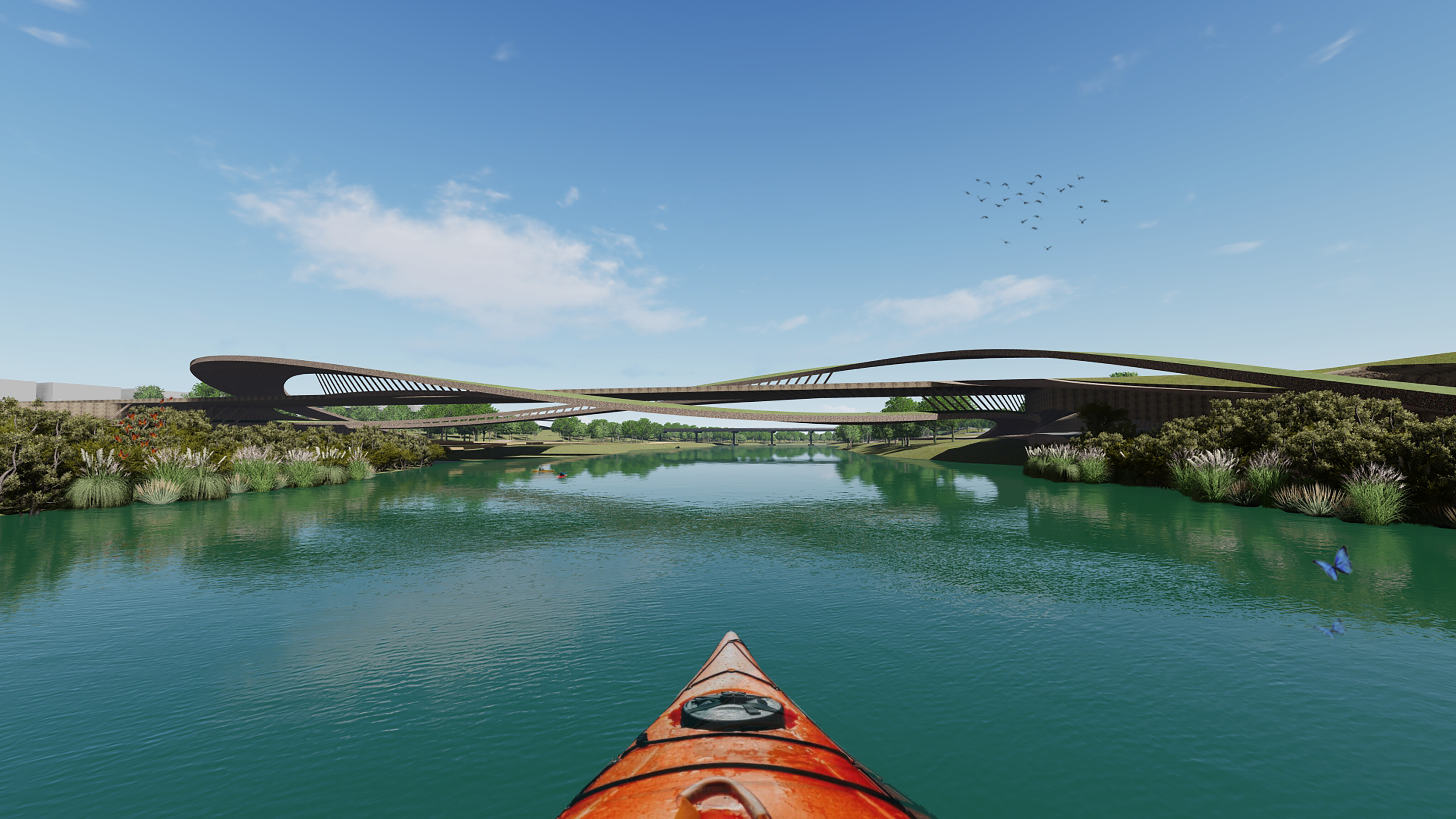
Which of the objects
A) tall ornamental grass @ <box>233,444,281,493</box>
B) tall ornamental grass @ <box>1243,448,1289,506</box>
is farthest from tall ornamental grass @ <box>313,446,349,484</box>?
tall ornamental grass @ <box>1243,448,1289,506</box>

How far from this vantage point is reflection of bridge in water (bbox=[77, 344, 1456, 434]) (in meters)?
56.3

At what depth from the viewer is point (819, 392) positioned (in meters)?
101

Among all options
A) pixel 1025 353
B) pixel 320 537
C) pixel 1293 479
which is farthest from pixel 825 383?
pixel 320 537

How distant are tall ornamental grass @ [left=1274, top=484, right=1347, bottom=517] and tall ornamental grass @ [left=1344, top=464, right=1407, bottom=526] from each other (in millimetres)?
1306

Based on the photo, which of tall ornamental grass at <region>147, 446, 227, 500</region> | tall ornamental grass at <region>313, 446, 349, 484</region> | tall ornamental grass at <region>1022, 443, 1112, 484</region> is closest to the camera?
tall ornamental grass at <region>147, 446, 227, 500</region>

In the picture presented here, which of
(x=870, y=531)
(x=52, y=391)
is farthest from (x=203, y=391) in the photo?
(x=870, y=531)

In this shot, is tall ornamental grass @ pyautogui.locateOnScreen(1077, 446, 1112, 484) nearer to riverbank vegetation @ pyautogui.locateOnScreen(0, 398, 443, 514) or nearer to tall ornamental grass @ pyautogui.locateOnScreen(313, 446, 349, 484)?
riverbank vegetation @ pyautogui.locateOnScreen(0, 398, 443, 514)

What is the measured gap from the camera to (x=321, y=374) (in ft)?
335

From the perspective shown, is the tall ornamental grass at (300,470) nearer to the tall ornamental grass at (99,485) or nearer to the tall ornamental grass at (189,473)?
the tall ornamental grass at (189,473)

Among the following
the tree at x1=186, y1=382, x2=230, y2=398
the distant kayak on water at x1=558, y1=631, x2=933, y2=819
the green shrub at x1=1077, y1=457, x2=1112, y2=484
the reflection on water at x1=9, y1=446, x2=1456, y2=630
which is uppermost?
the tree at x1=186, y1=382, x2=230, y2=398

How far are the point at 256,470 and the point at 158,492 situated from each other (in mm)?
8116

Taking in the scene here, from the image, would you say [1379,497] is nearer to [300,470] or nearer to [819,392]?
[300,470]

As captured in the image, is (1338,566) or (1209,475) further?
(1209,475)

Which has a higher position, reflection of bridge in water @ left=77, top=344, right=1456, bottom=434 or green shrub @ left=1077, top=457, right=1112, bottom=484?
reflection of bridge in water @ left=77, top=344, right=1456, bottom=434
